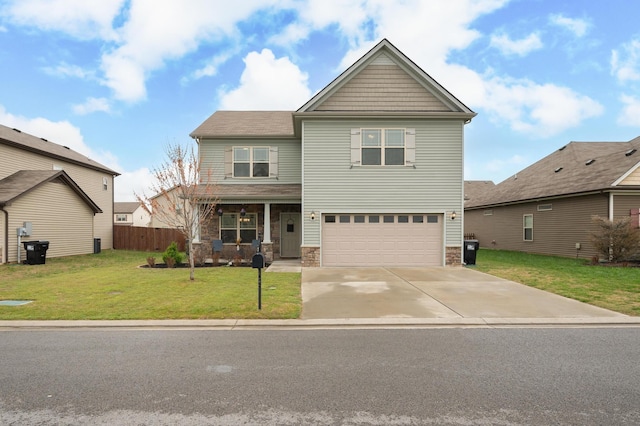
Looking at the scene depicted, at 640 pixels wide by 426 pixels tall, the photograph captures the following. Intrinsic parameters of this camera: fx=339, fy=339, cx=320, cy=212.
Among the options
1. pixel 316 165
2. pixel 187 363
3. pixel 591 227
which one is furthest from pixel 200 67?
pixel 591 227

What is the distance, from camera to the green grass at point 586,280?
8078 millimetres

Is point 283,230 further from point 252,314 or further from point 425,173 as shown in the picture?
point 252,314

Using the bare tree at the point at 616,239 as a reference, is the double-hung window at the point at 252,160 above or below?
above

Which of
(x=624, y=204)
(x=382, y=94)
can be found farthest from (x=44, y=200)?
(x=624, y=204)

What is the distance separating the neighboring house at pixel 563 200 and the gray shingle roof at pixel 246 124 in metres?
15.2

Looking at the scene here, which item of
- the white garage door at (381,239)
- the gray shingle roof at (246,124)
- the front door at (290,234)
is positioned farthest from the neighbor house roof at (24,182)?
the white garage door at (381,239)

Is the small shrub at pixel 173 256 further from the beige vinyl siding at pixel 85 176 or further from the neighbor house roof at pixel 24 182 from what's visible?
the beige vinyl siding at pixel 85 176

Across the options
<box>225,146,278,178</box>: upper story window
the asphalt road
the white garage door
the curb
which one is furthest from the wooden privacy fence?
the asphalt road

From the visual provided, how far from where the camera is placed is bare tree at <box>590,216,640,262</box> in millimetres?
14438

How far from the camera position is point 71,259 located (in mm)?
17547

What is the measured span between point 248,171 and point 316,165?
451 cm

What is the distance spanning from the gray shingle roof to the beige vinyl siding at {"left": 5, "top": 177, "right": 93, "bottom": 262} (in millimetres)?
8456

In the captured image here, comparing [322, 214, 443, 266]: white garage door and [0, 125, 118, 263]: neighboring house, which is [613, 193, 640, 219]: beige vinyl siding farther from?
[0, 125, 118, 263]: neighboring house

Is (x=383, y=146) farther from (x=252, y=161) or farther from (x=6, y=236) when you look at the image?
(x=6, y=236)
